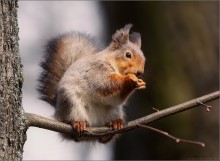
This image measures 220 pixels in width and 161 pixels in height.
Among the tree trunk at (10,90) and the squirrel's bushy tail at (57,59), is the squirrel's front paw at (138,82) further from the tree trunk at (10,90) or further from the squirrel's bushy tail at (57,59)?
the tree trunk at (10,90)

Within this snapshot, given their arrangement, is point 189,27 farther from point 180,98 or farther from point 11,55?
point 11,55

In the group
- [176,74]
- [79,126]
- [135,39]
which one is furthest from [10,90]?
[176,74]

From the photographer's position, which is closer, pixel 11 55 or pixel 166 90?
pixel 11 55

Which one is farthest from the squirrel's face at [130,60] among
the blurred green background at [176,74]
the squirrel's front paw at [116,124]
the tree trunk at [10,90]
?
the tree trunk at [10,90]

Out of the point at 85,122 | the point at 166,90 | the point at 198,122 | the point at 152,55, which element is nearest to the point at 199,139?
the point at 198,122

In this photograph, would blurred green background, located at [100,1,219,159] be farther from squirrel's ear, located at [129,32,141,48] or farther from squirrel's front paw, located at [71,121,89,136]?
squirrel's front paw, located at [71,121,89,136]

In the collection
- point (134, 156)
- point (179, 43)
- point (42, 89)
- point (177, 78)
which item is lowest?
point (134, 156)
